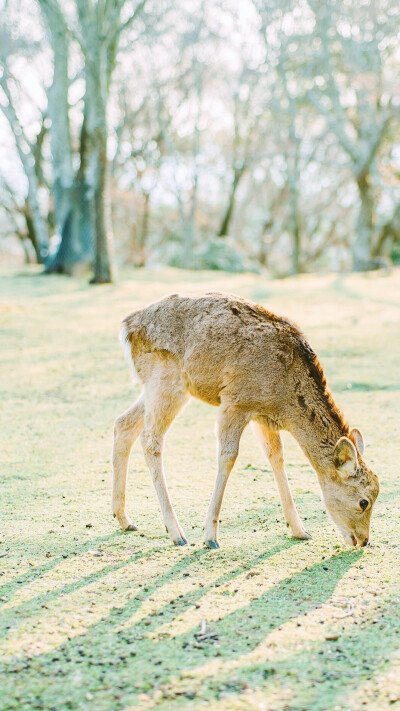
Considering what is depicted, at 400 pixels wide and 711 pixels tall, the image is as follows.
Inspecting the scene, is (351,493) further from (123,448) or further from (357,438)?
(123,448)

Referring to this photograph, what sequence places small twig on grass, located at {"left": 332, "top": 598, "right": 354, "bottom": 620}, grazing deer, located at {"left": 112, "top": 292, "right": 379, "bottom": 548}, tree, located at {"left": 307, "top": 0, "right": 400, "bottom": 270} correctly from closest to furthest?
small twig on grass, located at {"left": 332, "top": 598, "right": 354, "bottom": 620} → grazing deer, located at {"left": 112, "top": 292, "right": 379, "bottom": 548} → tree, located at {"left": 307, "top": 0, "right": 400, "bottom": 270}

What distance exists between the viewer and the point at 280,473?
527 cm

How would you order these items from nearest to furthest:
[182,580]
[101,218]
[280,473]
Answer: [182,580] → [280,473] → [101,218]

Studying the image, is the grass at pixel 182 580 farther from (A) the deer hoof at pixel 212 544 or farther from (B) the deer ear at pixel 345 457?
(B) the deer ear at pixel 345 457

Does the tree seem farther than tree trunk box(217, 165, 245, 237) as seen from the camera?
No

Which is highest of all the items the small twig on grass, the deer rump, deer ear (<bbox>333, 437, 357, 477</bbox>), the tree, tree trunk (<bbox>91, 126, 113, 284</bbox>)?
the tree

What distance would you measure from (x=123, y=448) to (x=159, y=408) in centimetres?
46

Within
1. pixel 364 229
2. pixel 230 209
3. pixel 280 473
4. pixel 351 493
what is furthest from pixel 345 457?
pixel 230 209

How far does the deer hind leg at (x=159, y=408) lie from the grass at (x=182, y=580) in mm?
473

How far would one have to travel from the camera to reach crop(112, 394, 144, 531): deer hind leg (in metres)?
5.27

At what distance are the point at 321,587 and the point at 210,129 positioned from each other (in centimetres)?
3747

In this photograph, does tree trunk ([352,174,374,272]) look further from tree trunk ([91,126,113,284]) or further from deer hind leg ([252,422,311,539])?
deer hind leg ([252,422,311,539])

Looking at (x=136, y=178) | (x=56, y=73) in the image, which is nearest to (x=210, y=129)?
(x=136, y=178)

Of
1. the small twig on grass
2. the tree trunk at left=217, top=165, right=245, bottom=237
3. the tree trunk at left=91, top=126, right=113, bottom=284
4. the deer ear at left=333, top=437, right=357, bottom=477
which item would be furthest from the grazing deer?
the tree trunk at left=217, top=165, right=245, bottom=237
